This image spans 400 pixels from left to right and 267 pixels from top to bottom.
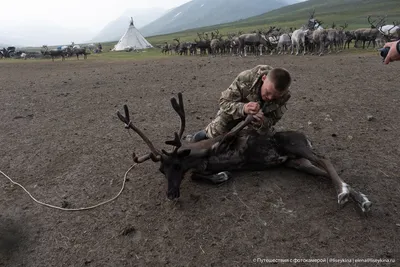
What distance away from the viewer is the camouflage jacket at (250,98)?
468 centimetres

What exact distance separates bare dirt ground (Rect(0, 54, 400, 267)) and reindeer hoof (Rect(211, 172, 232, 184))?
0.37 feet

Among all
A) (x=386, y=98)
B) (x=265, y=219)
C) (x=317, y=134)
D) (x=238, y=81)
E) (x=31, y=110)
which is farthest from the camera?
(x=31, y=110)

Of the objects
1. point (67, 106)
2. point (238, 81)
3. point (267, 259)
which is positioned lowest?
point (267, 259)

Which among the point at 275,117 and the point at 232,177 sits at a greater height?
the point at 275,117

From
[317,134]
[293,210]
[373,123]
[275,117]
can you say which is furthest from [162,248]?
[373,123]

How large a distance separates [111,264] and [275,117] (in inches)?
114

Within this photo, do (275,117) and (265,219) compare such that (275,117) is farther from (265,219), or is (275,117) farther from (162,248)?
(162,248)

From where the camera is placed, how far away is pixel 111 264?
11.5 ft

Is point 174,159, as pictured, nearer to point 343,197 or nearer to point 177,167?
point 177,167

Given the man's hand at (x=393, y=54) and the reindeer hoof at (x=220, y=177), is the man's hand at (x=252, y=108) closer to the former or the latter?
the reindeer hoof at (x=220, y=177)

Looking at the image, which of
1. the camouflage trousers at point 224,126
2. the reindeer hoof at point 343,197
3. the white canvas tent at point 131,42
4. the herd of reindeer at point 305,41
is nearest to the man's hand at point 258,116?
the camouflage trousers at point 224,126

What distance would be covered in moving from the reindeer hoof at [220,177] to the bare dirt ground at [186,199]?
0.11m

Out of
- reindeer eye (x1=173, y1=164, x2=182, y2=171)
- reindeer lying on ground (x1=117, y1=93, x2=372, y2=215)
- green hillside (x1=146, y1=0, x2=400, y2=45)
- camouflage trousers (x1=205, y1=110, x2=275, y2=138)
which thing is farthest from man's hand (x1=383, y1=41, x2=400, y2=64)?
green hillside (x1=146, y1=0, x2=400, y2=45)

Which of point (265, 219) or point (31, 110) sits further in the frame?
point (31, 110)
